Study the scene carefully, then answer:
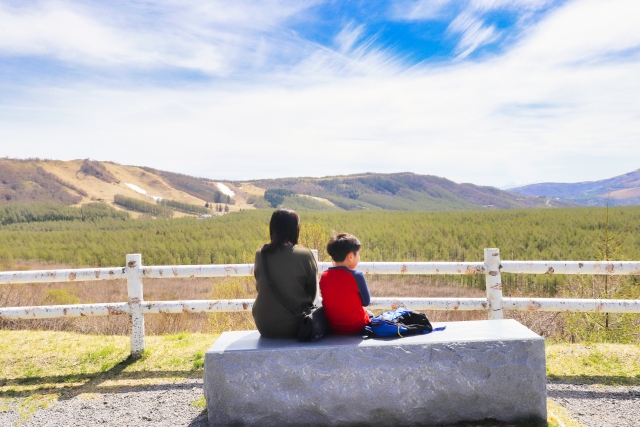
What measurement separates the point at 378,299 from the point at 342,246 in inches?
76.9

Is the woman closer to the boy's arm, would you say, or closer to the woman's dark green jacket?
the woman's dark green jacket

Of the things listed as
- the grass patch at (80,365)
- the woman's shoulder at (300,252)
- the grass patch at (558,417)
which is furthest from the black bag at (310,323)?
the grass patch at (80,365)

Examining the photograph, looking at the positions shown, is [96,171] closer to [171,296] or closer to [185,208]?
[185,208]

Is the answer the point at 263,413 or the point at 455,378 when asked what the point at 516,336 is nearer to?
the point at 455,378

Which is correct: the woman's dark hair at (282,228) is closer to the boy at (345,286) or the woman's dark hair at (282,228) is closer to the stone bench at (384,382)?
the boy at (345,286)

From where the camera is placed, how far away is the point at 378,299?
5480mm

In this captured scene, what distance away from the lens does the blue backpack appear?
3.88 metres

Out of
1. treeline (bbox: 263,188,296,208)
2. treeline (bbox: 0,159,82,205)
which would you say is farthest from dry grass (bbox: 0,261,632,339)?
treeline (bbox: 263,188,296,208)

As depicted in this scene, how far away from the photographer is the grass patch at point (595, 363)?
16.1 feet

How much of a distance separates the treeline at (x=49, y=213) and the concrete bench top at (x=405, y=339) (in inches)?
3648

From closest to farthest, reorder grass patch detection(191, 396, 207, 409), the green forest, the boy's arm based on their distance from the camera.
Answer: the boy's arm
grass patch detection(191, 396, 207, 409)
the green forest

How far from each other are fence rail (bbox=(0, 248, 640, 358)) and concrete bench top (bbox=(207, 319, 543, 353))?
1.35 meters

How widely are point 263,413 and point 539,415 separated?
225cm

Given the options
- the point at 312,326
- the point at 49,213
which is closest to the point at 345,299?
the point at 312,326
